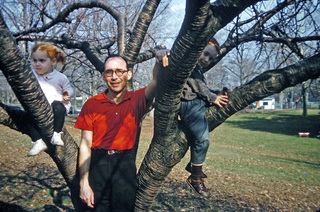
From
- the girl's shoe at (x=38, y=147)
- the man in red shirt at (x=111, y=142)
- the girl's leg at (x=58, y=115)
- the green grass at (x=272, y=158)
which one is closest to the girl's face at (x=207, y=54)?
the man in red shirt at (x=111, y=142)

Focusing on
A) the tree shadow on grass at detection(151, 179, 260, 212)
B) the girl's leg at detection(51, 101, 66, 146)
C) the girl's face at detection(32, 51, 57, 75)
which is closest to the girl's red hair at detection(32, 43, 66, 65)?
the girl's face at detection(32, 51, 57, 75)

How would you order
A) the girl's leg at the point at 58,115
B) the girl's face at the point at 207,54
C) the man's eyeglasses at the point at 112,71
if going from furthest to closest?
1. the girl's face at the point at 207,54
2. the girl's leg at the point at 58,115
3. the man's eyeglasses at the point at 112,71

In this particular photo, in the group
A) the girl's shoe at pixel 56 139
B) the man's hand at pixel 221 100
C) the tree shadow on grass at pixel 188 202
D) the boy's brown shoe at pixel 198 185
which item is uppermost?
the man's hand at pixel 221 100

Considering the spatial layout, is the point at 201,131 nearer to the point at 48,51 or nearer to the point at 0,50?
the point at 0,50

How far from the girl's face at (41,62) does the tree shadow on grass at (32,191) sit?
121 inches

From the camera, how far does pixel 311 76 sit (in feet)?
6.79

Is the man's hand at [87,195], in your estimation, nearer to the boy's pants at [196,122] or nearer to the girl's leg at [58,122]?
the girl's leg at [58,122]

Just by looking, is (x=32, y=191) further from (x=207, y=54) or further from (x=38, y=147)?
(x=207, y=54)

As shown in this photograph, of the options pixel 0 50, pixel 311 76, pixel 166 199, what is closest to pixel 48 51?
pixel 0 50

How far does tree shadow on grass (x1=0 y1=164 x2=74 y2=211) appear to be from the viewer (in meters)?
4.96

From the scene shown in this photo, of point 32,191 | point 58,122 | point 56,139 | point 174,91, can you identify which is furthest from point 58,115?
point 32,191

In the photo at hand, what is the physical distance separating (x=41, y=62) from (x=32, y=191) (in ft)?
12.5

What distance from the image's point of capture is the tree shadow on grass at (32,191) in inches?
195

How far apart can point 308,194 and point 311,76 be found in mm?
6513
